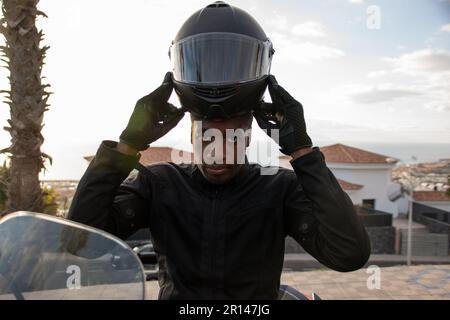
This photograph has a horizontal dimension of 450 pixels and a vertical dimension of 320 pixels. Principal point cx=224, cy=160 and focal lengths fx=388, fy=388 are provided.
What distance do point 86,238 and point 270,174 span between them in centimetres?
92

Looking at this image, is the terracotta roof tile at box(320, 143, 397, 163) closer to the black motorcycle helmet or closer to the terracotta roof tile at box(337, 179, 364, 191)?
the terracotta roof tile at box(337, 179, 364, 191)

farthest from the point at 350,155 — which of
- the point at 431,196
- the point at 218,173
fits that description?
the point at 218,173

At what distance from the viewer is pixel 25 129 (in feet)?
13.2

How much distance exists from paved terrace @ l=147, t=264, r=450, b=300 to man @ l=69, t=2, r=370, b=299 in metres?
5.59

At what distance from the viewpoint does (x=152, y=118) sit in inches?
64.9

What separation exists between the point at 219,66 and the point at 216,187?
0.52 m

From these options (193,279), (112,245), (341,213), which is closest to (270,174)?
(341,213)

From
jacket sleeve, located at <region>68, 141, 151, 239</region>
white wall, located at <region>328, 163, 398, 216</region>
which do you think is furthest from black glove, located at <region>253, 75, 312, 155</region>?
white wall, located at <region>328, 163, 398, 216</region>

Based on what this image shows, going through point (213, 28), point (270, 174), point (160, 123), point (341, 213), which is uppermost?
point (213, 28)

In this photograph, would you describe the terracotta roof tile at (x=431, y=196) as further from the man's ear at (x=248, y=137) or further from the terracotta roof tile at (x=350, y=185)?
the man's ear at (x=248, y=137)

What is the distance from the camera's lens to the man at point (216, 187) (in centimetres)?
155

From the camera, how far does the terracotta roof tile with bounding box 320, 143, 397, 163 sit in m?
25.5

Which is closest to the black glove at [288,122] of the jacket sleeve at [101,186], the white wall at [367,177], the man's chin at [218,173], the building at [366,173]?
the man's chin at [218,173]

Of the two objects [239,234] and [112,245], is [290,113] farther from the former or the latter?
[112,245]
